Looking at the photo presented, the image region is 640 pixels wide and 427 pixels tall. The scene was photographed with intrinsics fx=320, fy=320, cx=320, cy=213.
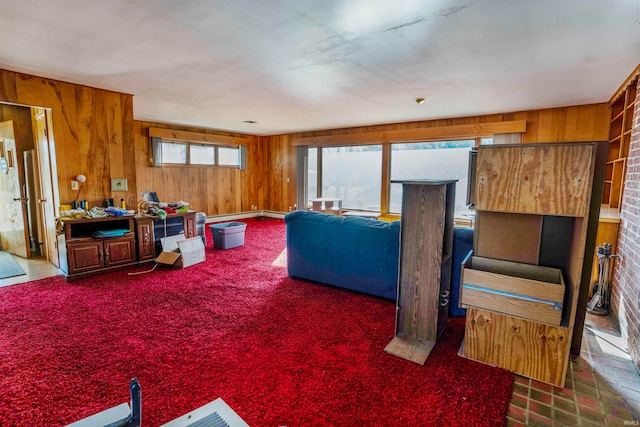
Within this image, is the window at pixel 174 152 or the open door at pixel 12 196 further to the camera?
the window at pixel 174 152

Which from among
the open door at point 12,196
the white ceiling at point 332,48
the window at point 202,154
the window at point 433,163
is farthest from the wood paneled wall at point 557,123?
the open door at point 12,196

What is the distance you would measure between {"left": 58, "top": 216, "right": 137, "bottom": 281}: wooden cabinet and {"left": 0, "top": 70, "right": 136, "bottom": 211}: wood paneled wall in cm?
36

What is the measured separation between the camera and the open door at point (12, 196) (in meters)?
4.31

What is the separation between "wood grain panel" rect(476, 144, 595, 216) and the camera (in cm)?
175

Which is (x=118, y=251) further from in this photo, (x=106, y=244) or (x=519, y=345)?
(x=519, y=345)

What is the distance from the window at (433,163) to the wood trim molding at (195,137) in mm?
3851

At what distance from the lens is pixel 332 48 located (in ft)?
8.65

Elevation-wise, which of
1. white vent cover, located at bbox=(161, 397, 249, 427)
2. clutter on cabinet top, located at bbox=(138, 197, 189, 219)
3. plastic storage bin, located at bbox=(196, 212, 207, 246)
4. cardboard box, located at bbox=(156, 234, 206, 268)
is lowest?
white vent cover, located at bbox=(161, 397, 249, 427)

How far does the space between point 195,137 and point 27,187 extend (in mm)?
3194

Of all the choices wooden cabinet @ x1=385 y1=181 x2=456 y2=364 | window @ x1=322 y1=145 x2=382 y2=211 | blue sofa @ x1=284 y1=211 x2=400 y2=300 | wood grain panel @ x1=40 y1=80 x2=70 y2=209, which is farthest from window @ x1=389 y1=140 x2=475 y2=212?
wood grain panel @ x1=40 y1=80 x2=70 y2=209

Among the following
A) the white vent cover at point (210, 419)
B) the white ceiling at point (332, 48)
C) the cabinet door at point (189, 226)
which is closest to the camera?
the white vent cover at point (210, 419)

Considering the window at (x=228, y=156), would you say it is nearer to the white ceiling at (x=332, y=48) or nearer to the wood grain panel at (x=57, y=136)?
the white ceiling at (x=332, y=48)

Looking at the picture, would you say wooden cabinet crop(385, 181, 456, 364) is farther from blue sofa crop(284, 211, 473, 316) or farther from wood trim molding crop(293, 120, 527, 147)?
wood trim molding crop(293, 120, 527, 147)

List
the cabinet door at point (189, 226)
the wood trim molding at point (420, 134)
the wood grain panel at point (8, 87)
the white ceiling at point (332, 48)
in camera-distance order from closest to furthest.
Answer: the white ceiling at point (332, 48) → the wood grain panel at point (8, 87) → the cabinet door at point (189, 226) → the wood trim molding at point (420, 134)
